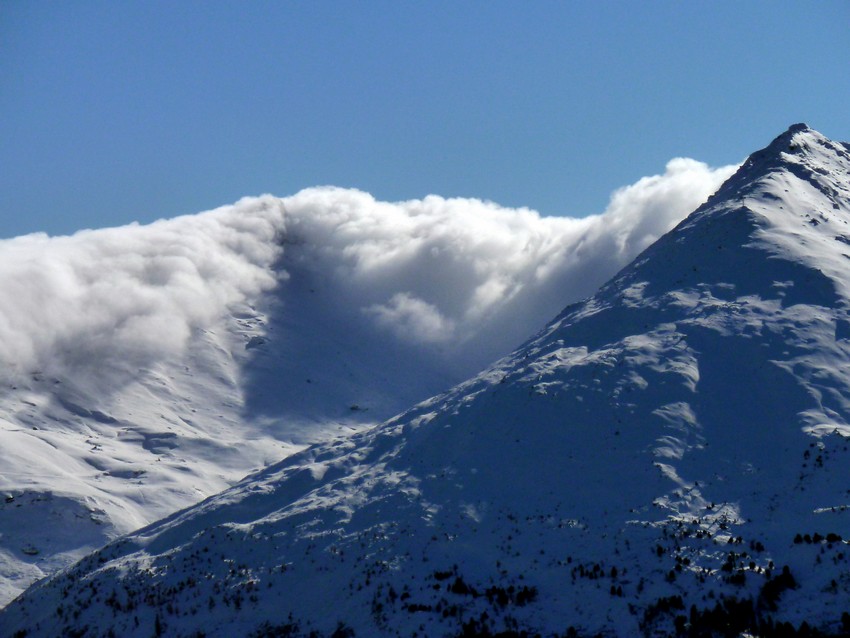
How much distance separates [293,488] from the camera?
5247 centimetres

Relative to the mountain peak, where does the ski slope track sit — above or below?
below

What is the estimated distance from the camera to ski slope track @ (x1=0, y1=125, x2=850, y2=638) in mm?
35625

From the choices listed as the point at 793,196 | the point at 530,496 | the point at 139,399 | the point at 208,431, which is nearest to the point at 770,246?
the point at 793,196

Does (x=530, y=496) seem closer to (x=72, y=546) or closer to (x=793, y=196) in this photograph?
(x=793, y=196)

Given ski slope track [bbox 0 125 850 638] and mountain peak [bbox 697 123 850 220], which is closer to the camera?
ski slope track [bbox 0 125 850 638]

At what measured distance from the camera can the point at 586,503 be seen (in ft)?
140

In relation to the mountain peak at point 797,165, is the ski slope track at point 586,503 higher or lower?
lower

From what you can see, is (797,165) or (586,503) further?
(797,165)

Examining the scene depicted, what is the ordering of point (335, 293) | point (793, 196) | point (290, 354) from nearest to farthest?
1. point (793, 196)
2. point (290, 354)
3. point (335, 293)

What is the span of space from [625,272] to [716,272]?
942 cm

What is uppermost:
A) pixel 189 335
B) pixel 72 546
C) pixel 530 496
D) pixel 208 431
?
pixel 189 335

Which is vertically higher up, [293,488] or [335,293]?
[335,293]

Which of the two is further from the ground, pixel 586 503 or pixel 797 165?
pixel 797 165

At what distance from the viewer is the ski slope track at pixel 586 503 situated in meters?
35.6
